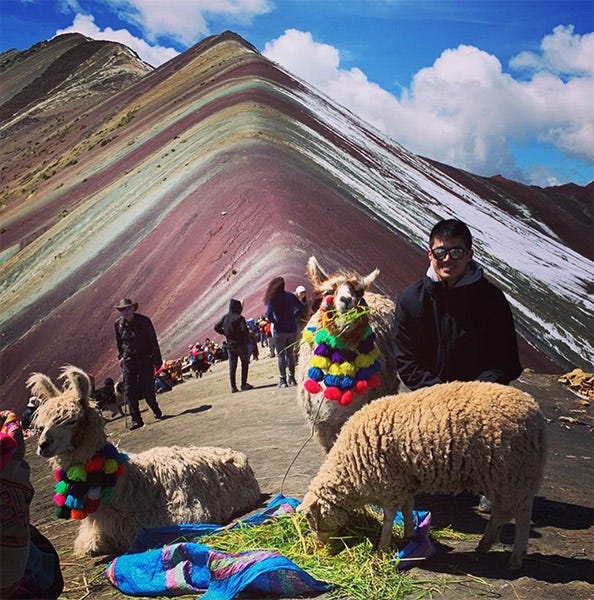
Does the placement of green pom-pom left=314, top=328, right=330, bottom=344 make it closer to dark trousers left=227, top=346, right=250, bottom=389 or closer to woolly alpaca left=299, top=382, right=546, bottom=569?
woolly alpaca left=299, top=382, right=546, bottom=569

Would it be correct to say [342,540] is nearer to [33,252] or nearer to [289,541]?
[289,541]

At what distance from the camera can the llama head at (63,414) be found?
4.38 meters

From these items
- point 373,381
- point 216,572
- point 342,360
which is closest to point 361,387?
point 373,381

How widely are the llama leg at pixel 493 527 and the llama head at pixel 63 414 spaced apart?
270 cm

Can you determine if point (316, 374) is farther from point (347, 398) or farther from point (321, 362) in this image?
point (347, 398)

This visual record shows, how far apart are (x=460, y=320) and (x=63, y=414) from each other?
270 centimetres

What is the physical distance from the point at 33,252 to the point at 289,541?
28.7 meters

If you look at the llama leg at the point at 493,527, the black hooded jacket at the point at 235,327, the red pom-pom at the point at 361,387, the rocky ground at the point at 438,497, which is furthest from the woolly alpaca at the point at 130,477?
the black hooded jacket at the point at 235,327

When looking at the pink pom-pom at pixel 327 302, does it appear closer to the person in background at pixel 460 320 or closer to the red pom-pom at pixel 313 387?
the red pom-pom at pixel 313 387

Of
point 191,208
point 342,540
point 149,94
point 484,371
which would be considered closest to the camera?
point 342,540

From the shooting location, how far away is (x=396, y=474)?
140 inches

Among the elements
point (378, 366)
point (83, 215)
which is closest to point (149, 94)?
point (83, 215)

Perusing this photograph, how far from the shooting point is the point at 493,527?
3.59m

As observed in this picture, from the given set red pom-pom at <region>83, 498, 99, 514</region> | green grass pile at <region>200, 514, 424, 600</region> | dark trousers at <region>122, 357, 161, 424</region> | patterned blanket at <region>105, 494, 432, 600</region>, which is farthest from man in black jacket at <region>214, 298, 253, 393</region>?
patterned blanket at <region>105, 494, 432, 600</region>
